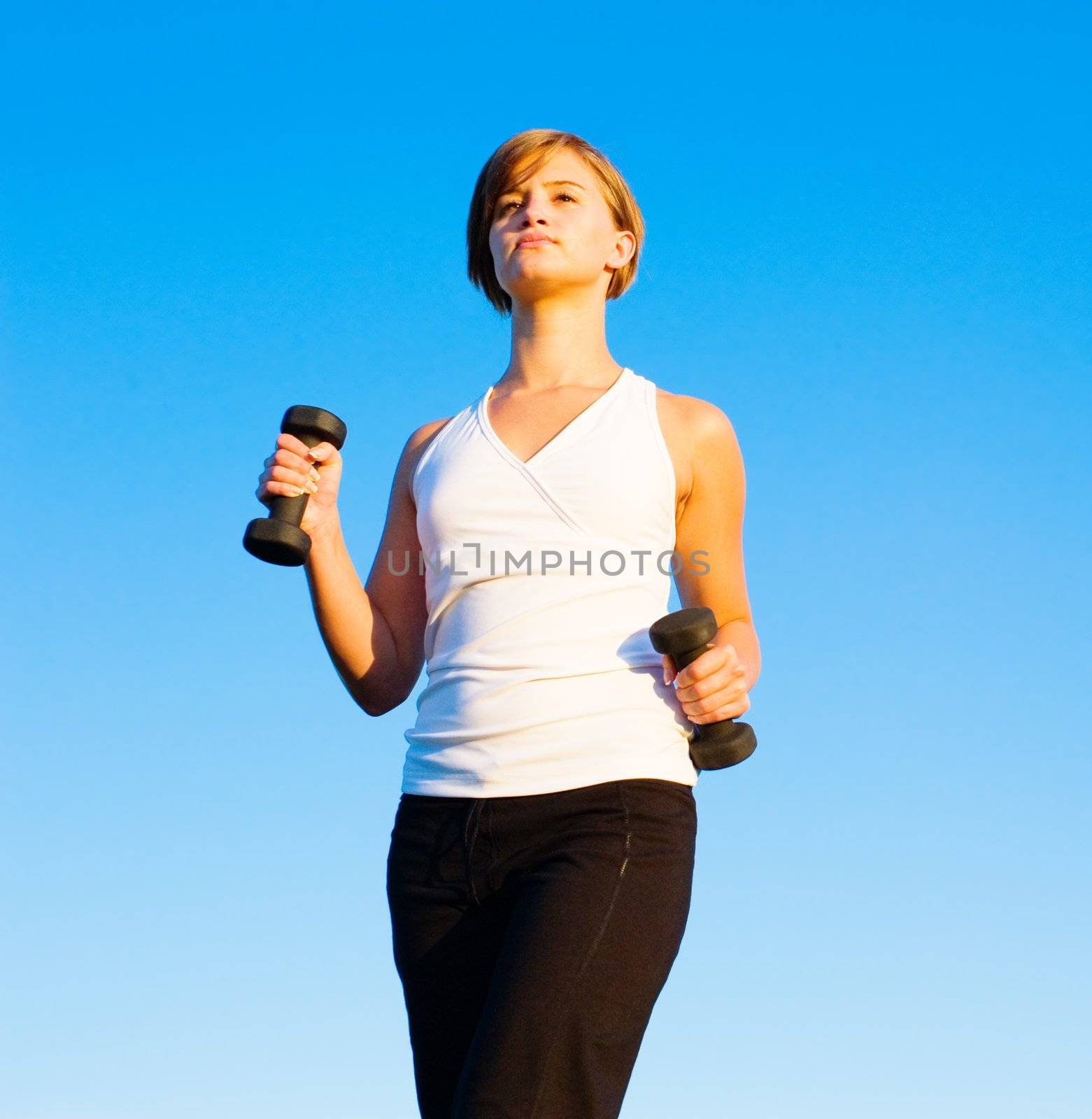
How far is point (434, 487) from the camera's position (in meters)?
4.02

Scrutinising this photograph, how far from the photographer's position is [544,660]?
3594 mm

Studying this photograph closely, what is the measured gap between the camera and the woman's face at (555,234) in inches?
169

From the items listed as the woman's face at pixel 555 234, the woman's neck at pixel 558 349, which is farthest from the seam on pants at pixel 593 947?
the woman's face at pixel 555 234

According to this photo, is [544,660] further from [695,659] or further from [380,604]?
[380,604]

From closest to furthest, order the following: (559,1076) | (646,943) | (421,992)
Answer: (559,1076) < (646,943) < (421,992)

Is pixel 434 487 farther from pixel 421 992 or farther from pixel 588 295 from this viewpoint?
pixel 421 992

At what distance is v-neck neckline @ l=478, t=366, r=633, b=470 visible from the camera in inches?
155

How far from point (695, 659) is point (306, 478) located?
1.17m

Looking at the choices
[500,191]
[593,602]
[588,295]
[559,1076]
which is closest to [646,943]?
[559,1076]

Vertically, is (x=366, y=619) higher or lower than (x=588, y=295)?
lower

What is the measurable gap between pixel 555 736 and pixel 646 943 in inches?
20.2

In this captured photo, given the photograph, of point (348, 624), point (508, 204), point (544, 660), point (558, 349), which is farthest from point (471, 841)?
point (508, 204)

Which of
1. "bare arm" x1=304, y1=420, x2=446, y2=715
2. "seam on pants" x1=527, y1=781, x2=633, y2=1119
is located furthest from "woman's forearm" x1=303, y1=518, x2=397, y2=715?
"seam on pants" x1=527, y1=781, x2=633, y2=1119

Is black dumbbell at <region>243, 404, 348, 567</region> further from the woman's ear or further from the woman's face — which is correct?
the woman's ear
